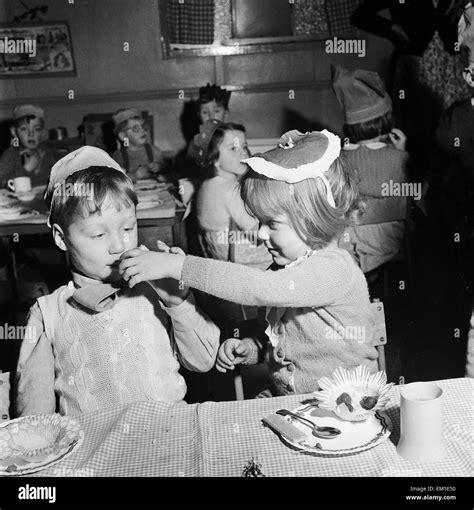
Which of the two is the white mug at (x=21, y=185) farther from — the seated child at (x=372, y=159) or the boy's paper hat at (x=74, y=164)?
the boy's paper hat at (x=74, y=164)

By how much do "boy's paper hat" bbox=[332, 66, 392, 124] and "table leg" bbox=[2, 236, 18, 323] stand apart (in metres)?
1.33

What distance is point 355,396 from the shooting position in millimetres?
1012

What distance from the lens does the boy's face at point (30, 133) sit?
11.0 feet

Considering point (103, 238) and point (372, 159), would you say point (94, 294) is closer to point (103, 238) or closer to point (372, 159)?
point (103, 238)

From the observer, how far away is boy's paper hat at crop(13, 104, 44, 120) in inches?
134

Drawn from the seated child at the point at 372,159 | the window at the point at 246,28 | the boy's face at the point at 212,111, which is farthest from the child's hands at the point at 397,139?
the boy's face at the point at 212,111

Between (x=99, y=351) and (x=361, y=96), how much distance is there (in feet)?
5.30

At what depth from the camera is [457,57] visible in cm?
311

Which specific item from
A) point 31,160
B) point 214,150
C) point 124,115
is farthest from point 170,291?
point 124,115

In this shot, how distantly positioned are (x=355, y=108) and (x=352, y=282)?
1.42m
